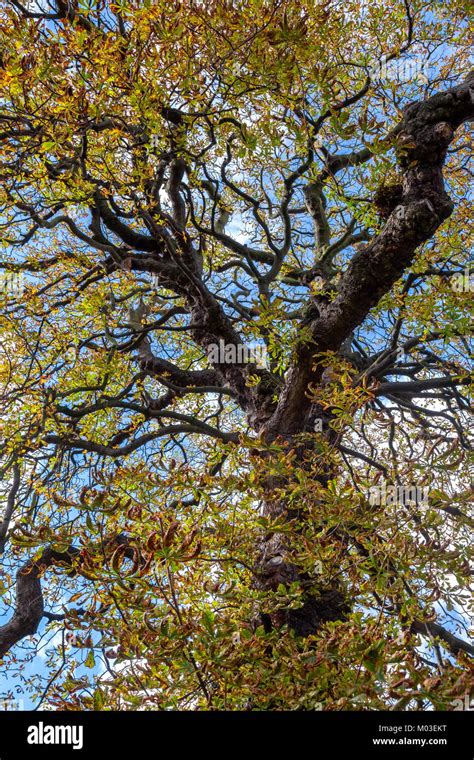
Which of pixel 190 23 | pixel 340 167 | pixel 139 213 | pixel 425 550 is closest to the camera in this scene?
pixel 425 550

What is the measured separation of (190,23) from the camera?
427 centimetres

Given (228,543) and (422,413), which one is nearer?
(228,543)

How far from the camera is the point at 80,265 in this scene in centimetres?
741

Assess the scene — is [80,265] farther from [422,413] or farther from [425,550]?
[425,550]

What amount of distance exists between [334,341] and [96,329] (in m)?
3.83

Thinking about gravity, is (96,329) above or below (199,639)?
above

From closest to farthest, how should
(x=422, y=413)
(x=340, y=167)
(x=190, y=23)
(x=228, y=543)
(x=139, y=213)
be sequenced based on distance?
(x=228, y=543) < (x=190, y=23) < (x=139, y=213) < (x=340, y=167) < (x=422, y=413)

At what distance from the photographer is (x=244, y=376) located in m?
6.30

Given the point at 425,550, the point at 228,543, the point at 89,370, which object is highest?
the point at 89,370

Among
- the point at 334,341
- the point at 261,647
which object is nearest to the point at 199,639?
the point at 261,647

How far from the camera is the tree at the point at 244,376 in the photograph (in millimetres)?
2346

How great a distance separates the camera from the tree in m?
2.35
